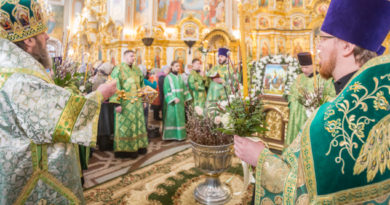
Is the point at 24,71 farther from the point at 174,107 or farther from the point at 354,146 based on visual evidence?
the point at 174,107

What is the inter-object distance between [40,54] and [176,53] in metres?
15.3

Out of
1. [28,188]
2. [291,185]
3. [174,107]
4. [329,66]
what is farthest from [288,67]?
[28,188]

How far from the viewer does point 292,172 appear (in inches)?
36.7

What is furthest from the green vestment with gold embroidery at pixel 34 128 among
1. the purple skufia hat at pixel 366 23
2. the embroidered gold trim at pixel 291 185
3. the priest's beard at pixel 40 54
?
the purple skufia hat at pixel 366 23

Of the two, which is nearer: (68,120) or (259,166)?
(259,166)

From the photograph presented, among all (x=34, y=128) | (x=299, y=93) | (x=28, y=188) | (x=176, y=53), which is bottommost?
(x=28, y=188)

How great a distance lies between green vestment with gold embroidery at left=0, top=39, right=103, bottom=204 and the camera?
51.8 inches

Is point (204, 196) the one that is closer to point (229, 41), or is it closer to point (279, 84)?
point (279, 84)

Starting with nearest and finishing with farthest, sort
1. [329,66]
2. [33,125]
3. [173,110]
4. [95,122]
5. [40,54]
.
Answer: [329,66]
[33,125]
[95,122]
[40,54]
[173,110]

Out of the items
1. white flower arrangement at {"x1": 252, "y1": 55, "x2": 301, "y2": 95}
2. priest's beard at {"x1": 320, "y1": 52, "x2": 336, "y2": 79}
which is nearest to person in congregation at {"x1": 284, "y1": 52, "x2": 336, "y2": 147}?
white flower arrangement at {"x1": 252, "y1": 55, "x2": 301, "y2": 95}

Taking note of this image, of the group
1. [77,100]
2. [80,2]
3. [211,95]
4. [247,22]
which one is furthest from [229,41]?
[80,2]

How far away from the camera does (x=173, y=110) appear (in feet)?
18.8

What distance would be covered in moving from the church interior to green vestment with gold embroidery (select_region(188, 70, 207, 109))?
1.88ft

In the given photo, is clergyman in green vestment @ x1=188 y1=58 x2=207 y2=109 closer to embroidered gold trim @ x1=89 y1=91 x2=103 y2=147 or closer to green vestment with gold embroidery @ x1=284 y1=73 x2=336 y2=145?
green vestment with gold embroidery @ x1=284 y1=73 x2=336 y2=145
